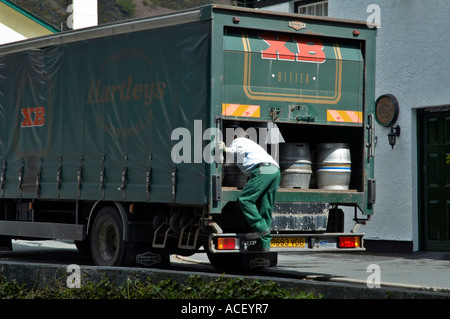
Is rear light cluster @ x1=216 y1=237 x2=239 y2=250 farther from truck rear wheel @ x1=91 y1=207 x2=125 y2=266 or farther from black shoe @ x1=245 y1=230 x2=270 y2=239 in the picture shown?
truck rear wheel @ x1=91 y1=207 x2=125 y2=266

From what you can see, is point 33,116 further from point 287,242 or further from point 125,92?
point 287,242

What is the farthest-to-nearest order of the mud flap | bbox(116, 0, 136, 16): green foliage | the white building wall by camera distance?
1. bbox(116, 0, 136, 16): green foliage
2. the white building wall
3. the mud flap

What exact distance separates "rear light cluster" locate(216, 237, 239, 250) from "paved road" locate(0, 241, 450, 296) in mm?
1697

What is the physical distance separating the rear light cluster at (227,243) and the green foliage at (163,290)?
8.69ft

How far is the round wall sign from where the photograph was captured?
16.9 m

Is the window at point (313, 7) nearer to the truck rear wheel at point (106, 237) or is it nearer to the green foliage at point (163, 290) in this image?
Result: the truck rear wheel at point (106, 237)

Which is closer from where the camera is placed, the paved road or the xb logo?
the paved road

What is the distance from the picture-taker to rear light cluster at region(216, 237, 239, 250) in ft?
36.4

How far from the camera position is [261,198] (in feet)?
37.4

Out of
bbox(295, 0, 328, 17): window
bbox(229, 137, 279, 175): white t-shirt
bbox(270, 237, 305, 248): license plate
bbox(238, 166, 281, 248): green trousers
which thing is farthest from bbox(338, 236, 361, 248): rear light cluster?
bbox(295, 0, 328, 17): window

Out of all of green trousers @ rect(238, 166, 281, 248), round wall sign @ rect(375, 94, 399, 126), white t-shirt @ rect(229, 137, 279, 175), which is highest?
round wall sign @ rect(375, 94, 399, 126)

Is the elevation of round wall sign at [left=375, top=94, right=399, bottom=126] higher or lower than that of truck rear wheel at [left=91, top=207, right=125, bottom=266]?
higher

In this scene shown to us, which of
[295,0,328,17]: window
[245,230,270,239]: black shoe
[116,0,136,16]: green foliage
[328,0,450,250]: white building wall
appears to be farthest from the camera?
[116,0,136,16]: green foliage

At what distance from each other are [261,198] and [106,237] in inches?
108
